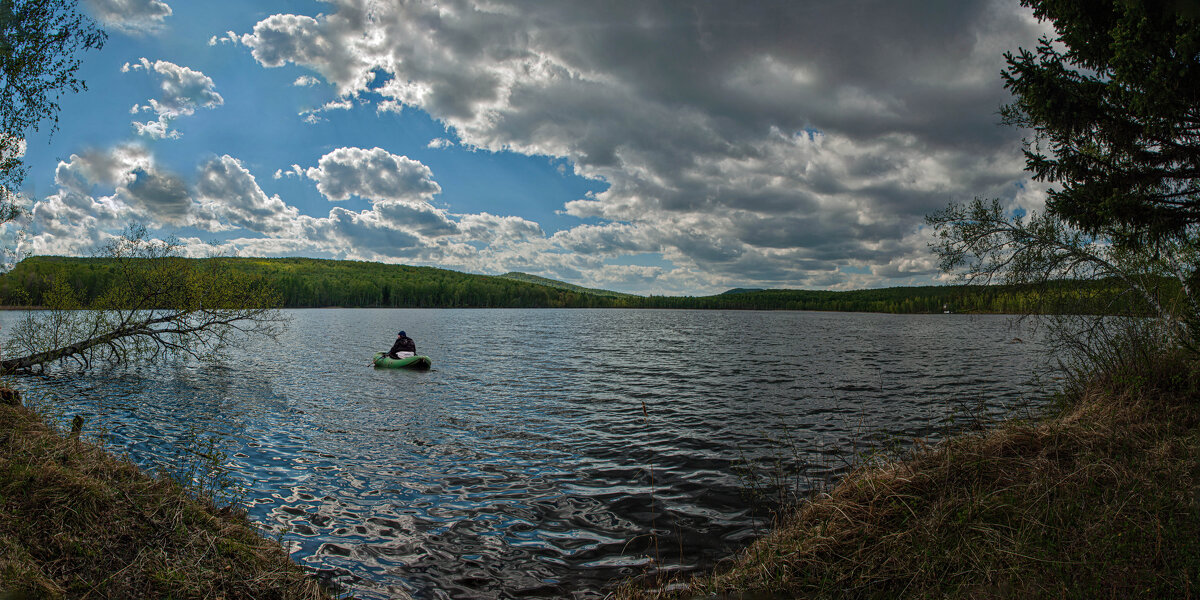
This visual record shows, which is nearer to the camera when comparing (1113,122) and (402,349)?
(1113,122)

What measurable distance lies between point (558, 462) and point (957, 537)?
8.18m

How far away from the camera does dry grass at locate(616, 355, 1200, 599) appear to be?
4480 millimetres

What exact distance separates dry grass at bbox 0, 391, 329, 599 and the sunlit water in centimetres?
144

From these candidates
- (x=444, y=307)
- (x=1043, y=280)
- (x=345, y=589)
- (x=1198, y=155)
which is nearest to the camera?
(x=345, y=589)

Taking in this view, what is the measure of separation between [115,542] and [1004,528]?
376 inches

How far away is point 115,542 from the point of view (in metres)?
5.39

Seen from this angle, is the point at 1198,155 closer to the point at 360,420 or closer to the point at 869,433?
the point at 869,433

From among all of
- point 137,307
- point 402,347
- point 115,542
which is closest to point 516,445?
point 115,542

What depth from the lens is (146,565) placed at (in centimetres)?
507

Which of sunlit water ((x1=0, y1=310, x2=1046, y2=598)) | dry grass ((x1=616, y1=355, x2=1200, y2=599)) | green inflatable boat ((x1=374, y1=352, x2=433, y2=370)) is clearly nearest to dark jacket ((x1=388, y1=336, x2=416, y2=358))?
green inflatable boat ((x1=374, y1=352, x2=433, y2=370))

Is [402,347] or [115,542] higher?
[115,542]

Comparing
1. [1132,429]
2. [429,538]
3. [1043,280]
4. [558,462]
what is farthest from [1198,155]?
[429,538]

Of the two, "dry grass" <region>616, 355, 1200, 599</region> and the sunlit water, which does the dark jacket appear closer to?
the sunlit water

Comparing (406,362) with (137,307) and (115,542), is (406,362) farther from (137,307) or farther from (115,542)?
(115,542)
